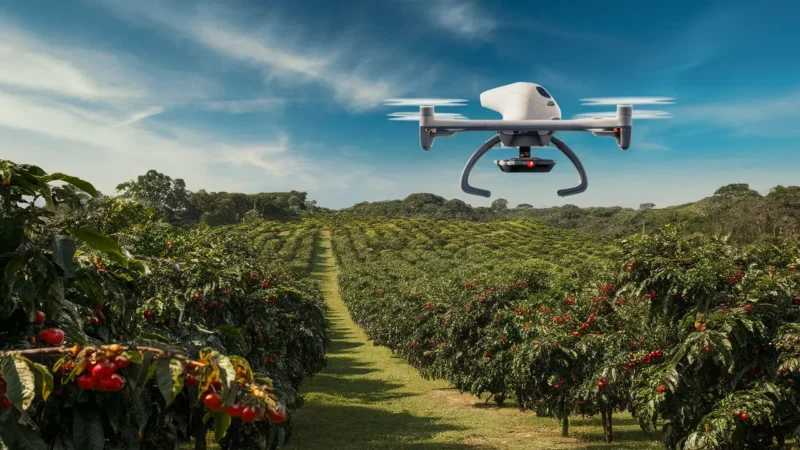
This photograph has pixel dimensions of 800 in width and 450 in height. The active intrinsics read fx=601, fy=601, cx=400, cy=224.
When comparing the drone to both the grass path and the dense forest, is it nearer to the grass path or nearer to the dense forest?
the grass path

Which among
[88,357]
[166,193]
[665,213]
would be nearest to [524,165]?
[88,357]

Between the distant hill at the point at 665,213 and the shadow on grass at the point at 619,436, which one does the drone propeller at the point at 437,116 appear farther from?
the shadow on grass at the point at 619,436

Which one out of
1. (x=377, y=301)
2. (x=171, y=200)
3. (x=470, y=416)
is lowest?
(x=470, y=416)

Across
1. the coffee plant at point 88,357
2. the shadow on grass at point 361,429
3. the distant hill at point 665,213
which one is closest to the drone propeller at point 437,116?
the coffee plant at point 88,357

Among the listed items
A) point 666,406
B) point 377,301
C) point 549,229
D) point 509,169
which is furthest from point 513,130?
point 549,229

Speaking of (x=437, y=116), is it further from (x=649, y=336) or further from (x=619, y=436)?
(x=619, y=436)

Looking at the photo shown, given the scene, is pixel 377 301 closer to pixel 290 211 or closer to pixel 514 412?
pixel 514 412
